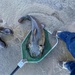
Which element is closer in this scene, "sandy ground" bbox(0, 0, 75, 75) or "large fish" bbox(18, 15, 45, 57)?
"large fish" bbox(18, 15, 45, 57)

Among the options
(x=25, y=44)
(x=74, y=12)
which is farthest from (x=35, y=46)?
(x=74, y=12)

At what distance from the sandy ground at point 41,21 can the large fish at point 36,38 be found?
0.10 meters

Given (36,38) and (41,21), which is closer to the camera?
(36,38)

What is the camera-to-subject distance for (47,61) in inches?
99.9

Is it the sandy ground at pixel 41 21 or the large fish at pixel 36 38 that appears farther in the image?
the sandy ground at pixel 41 21

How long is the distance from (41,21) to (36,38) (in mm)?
215

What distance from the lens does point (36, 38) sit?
7.88 ft

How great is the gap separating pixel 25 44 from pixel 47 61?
0.30 meters

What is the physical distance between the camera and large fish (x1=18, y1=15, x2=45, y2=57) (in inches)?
94.2

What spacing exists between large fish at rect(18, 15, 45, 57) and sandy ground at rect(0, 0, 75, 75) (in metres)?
0.10

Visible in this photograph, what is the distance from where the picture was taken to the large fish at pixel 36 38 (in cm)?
239

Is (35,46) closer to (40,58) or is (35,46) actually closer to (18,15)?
(40,58)

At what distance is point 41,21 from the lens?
2510mm

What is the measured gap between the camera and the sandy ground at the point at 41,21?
2.50 m
